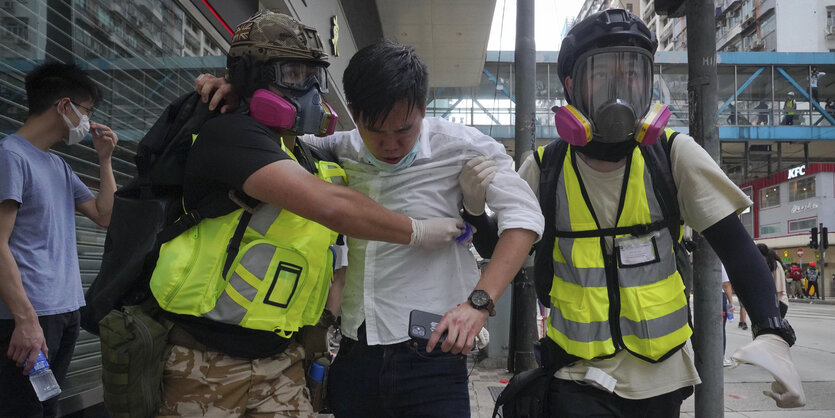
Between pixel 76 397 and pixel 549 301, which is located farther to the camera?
pixel 76 397

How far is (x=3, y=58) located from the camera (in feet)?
9.34

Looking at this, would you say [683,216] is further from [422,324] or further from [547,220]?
[422,324]

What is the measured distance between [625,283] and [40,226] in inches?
105

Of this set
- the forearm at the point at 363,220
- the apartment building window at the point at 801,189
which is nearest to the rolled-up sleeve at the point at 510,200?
the forearm at the point at 363,220

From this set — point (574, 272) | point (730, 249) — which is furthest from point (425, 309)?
point (730, 249)

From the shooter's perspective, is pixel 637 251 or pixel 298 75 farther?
pixel 637 251

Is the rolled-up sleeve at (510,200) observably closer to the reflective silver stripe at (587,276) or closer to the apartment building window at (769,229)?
the reflective silver stripe at (587,276)

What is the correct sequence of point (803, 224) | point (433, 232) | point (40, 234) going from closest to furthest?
1. point (433, 232)
2. point (40, 234)
3. point (803, 224)

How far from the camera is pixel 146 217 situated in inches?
69.0

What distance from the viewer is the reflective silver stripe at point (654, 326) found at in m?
2.04

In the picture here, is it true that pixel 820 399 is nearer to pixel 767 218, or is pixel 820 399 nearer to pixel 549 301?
pixel 549 301

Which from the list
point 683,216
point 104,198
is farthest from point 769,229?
point 104,198

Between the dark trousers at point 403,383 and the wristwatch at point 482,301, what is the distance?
215mm

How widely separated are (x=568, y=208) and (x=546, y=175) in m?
0.18
